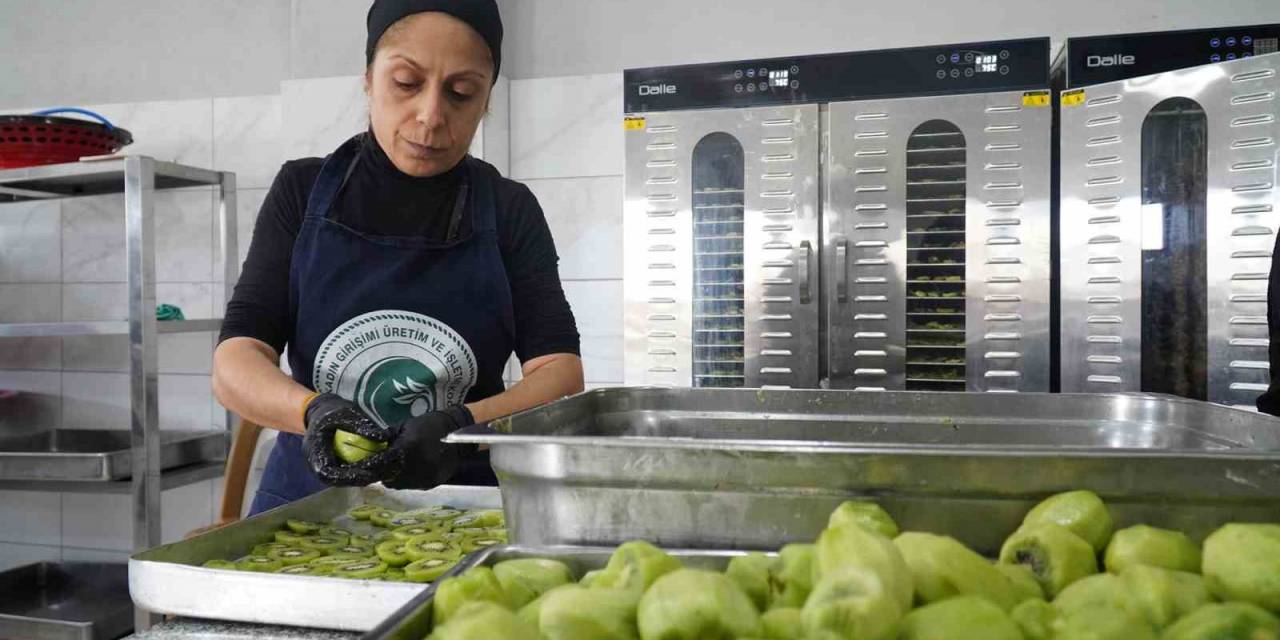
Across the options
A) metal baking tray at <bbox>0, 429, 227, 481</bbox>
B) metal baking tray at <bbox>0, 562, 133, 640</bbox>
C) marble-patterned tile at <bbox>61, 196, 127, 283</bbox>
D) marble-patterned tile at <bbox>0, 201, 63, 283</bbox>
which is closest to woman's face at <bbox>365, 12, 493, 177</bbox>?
metal baking tray at <bbox>0, 429, 227, 481</bbox>

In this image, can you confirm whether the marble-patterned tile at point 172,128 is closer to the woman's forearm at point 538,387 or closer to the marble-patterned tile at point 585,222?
the marble-patterned tile at point 585,222

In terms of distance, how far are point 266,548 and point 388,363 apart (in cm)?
67

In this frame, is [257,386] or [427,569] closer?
[427,569]

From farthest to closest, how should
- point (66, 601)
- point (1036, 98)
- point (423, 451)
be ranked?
point (66, 601), point (1036, 98), point (423, 451)

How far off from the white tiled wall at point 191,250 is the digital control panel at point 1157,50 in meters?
1.59

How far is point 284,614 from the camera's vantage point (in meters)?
0.90

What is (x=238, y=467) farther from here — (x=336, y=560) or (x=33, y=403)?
(x=33, y=403)

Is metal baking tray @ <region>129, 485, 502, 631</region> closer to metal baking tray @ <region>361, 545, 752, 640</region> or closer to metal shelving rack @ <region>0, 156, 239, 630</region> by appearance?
metal baking tray @ <region>361, 545, 752, 640</region>

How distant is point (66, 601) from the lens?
11.2 ft

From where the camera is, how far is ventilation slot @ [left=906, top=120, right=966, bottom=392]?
2.63 metres

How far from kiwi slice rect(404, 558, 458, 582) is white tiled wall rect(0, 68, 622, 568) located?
2.41 m

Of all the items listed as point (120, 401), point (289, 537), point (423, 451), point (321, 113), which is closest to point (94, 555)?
point (120, 401)

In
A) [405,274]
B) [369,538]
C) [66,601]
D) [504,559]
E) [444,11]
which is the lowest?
[66,601]

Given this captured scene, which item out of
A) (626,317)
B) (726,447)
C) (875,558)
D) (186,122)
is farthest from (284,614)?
(186,122)
